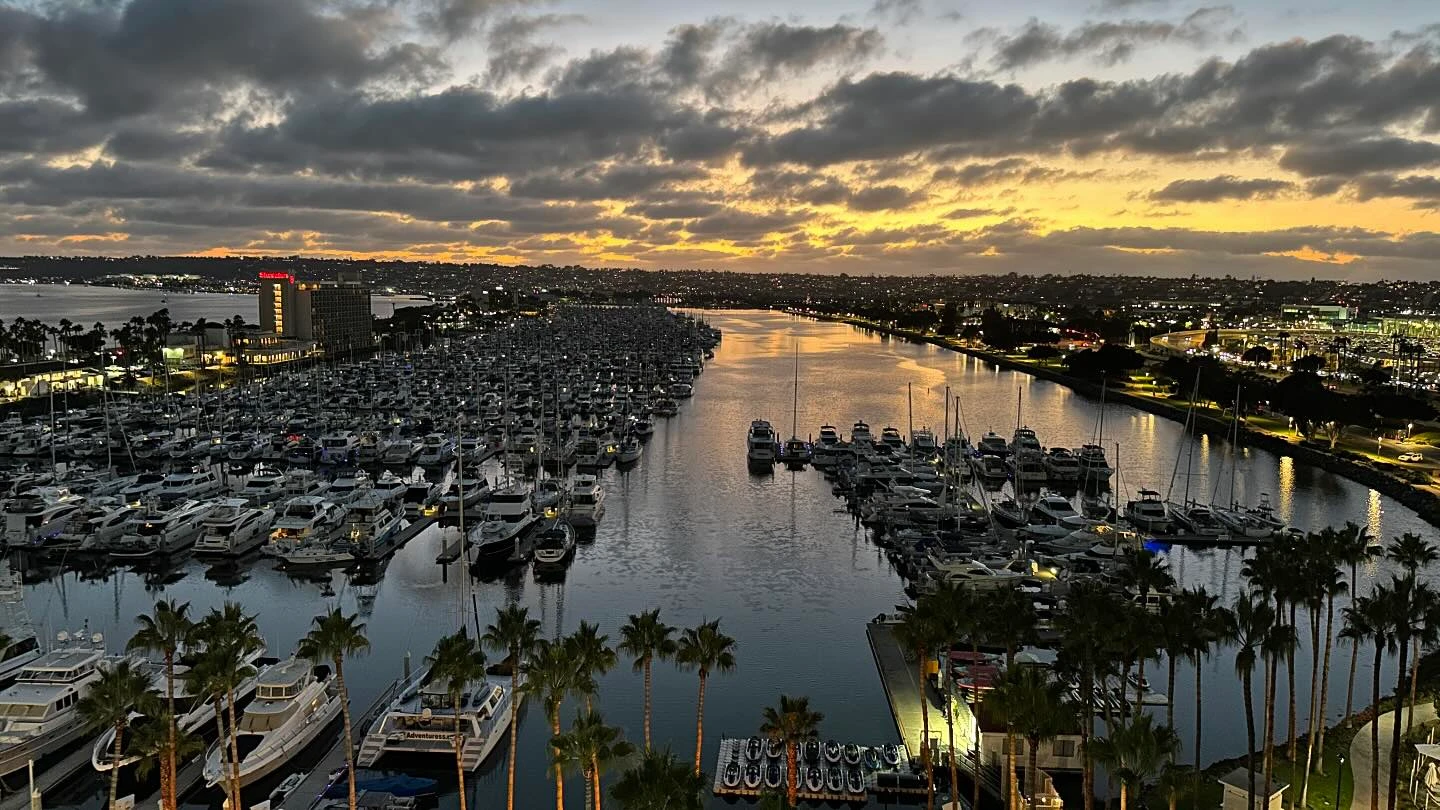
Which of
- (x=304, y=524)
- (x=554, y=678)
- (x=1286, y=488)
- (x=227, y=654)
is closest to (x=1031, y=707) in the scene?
(x=554, y=678)

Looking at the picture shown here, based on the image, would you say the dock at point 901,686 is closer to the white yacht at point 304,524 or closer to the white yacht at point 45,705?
the white yacht at point 45,705

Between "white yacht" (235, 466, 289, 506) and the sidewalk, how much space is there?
4278cm

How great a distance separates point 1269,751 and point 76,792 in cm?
2481

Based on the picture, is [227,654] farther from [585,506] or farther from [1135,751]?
[585,506]

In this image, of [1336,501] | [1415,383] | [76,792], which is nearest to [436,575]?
[76,792]

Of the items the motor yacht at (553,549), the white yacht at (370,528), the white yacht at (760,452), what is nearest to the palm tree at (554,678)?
the motor yacht at (553,549)

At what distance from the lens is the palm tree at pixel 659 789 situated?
13.7 metres

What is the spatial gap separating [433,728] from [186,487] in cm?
3232

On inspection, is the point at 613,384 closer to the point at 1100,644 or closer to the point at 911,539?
the point at 911,539

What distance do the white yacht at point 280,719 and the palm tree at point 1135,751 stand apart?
17.3 m

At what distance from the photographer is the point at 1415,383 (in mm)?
105312

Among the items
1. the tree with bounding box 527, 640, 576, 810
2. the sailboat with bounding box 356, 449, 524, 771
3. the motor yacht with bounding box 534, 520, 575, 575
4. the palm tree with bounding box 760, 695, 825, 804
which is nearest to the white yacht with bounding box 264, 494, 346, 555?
the motor yacht with bounding box 534, 520, 575, 575

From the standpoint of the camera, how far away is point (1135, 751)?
52.7ft

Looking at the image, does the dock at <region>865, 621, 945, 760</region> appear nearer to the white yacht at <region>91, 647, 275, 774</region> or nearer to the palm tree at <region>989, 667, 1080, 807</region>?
the palm tree at <region>989, 667, 1080, 807</region>
